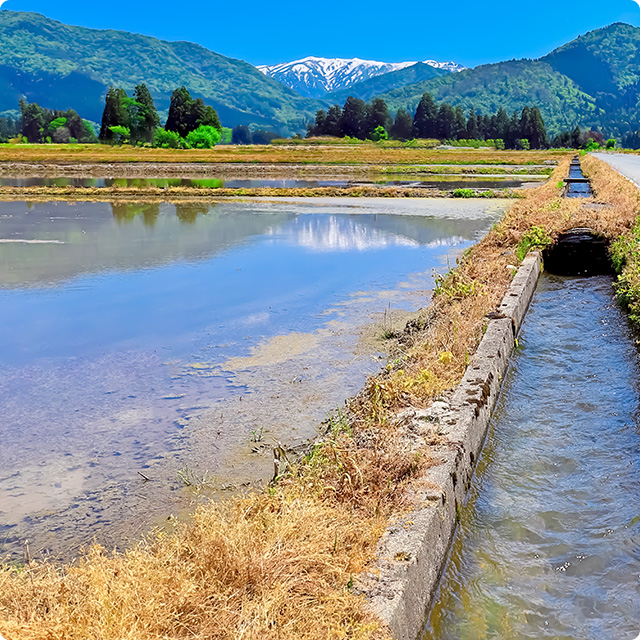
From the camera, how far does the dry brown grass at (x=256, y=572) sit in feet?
9.10

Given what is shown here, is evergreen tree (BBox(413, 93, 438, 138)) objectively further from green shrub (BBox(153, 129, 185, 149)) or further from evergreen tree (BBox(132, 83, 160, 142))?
green shrub (BBox(153, 129, 185, 149))

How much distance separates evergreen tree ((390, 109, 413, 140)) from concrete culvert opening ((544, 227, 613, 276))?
136639mm

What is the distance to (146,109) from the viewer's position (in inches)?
4220

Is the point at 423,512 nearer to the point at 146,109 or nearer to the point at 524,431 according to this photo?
the point at 524,431

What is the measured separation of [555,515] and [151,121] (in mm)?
112528

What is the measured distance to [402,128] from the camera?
14488 centimetres

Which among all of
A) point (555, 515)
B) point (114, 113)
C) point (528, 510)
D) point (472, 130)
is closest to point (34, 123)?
point (114, 113)

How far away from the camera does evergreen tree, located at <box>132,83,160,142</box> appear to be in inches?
4218

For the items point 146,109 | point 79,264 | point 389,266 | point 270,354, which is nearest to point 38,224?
point 79,264

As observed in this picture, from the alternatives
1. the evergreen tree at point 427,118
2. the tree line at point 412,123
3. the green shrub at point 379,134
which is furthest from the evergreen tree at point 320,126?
the evergreen tree at point 427,118

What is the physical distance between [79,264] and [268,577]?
1322 centimetres

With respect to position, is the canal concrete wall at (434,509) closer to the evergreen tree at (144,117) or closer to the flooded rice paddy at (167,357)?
the flooded rice paddy at (167,357)

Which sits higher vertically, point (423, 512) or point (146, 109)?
point (146, 109)

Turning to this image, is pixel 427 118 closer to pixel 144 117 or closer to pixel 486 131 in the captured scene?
pixel 486 131
